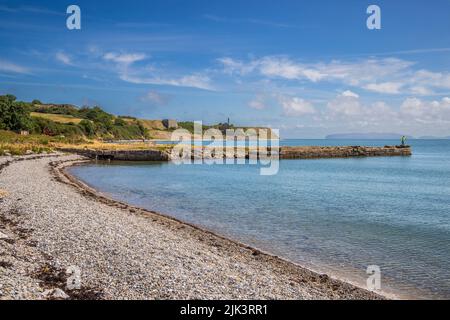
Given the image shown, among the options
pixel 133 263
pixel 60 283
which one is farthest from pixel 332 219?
pixel 60 283

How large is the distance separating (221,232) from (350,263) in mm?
7344

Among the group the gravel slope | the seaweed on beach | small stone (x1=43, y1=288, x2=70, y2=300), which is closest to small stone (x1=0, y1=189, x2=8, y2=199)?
the gravel slope

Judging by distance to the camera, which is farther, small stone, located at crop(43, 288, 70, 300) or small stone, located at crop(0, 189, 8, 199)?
small stone, located at crop(0, 189, 8, 199)

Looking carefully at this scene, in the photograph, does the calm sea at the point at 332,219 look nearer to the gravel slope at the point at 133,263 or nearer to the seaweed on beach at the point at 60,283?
the gravel slope at the point at 133,263

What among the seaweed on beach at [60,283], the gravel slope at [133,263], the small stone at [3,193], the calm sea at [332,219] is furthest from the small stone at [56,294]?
the small stone at [3,193]

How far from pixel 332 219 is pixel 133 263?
50.6ft

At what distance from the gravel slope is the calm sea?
2.08 meters

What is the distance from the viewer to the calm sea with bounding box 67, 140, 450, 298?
1577 cm

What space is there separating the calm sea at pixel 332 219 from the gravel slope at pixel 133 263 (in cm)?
208

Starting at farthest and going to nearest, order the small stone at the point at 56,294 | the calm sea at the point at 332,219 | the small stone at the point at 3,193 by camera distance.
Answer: the small stone at the point at 3,193, the calm sea at the point at 332,219, the small stone at the point at 56,294

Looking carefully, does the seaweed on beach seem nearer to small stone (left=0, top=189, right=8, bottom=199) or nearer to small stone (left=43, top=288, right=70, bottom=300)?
small stone (left=43, top=288, right=70, bottom=300)

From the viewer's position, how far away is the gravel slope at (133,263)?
11031mm
